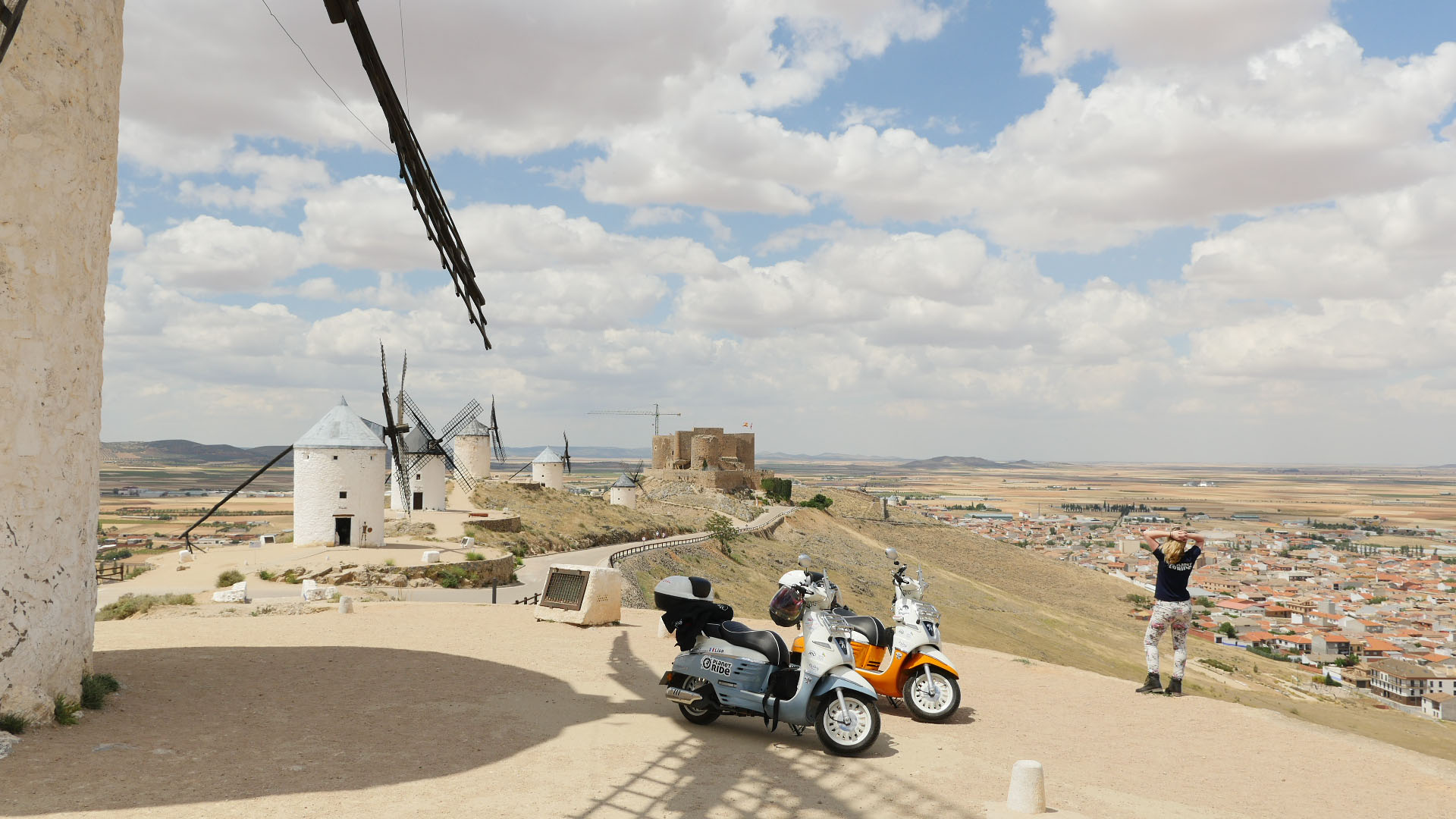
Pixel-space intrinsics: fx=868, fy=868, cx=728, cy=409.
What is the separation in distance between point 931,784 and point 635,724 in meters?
3.21

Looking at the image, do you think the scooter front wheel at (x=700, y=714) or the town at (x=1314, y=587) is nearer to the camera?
the scooter front wheel at (x=700, y=714)

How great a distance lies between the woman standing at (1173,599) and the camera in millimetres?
11836

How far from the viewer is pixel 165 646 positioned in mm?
12523

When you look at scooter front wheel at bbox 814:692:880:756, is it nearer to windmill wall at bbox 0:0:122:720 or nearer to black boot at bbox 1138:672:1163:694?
black boot at bbox 1138:672:1163:694

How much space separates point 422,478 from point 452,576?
2553 cm

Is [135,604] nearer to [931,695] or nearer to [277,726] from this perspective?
[277,726]

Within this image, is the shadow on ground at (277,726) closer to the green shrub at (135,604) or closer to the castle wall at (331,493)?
the green shrub at (135,604)

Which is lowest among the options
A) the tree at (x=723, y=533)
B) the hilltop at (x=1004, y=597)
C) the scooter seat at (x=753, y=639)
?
the hilltop at (x=1004, y=597)

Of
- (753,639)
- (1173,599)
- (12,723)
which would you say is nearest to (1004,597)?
(1173,599)

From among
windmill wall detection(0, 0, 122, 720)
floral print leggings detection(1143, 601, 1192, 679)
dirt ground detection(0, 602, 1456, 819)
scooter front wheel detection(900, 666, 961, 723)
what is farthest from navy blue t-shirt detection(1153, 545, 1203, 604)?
windmill wall detection(0, 0, 122, 720)

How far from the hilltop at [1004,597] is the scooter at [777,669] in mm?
6880

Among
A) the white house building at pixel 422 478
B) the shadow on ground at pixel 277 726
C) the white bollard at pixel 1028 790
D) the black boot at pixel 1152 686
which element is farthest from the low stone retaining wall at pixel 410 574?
the white bollard at pixel 1028 790

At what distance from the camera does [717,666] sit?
8.96 meters

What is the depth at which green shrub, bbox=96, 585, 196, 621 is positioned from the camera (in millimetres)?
17125
